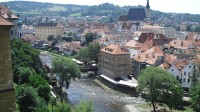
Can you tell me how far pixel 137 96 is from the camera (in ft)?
154

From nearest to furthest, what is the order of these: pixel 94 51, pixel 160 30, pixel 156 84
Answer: pixel 156 84, pixel 94 51, pixel 160 30

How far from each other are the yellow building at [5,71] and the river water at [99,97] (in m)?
29.9

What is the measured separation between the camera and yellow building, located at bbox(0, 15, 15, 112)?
8.88 meters

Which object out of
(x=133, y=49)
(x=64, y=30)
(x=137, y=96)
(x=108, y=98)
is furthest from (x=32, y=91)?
(x=64, y=30)

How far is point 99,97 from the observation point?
148 feet

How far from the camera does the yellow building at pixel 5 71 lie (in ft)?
29.1

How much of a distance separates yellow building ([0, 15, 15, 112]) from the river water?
2989 centimetres

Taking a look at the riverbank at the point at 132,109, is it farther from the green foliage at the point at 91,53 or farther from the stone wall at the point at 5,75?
the stone wall at the point at 5,75

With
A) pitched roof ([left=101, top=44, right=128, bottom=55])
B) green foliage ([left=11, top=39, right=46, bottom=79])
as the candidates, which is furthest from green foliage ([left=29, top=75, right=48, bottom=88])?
pitched roof ([left=101, top=44, right=128, bottom=55])

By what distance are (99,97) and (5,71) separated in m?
36.6

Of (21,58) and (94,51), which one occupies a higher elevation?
(21,58)

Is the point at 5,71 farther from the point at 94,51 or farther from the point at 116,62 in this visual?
the point at 94,51

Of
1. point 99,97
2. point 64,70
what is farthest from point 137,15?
point 99,97

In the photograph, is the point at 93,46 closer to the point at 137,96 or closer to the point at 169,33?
the point at 137,96
